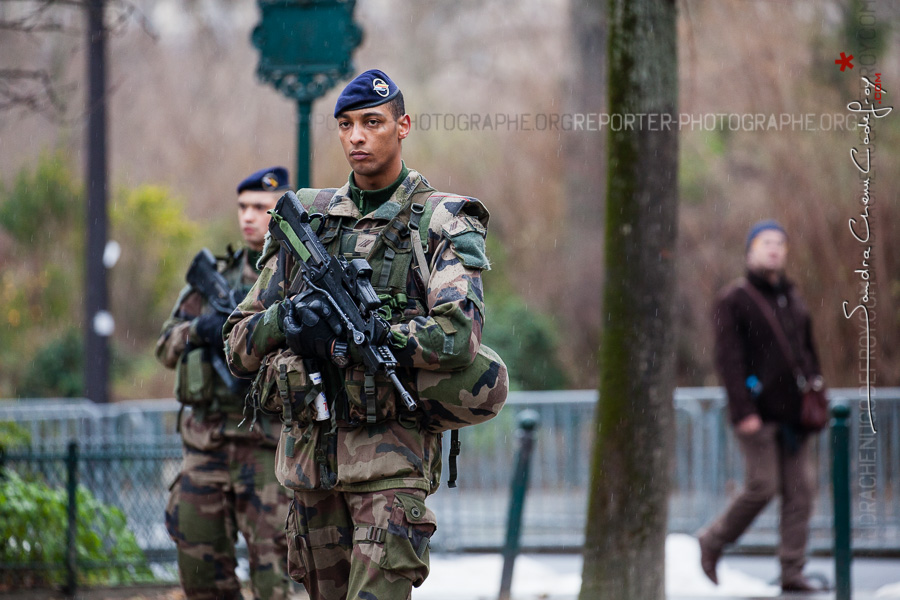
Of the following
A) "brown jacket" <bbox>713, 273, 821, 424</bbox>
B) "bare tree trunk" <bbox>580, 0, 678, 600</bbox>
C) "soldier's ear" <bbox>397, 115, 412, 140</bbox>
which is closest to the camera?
"soldier's ear" <bbox>397, 115, 412, 140</bbox>

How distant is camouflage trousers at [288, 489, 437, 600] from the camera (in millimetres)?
3445

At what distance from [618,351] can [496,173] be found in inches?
411

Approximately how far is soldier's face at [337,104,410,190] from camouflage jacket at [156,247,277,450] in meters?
1.78

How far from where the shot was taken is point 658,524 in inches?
218

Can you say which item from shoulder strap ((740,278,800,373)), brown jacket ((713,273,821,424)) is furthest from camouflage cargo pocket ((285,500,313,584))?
shoulder strap ((740,278,800,373))

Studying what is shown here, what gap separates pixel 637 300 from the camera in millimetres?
5492

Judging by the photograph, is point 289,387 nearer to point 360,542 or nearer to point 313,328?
point 313,328

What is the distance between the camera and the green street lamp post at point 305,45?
615 cm

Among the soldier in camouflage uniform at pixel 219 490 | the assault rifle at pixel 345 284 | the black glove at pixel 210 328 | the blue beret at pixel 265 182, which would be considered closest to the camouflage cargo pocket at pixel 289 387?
the assault rifle at pixel 345 284

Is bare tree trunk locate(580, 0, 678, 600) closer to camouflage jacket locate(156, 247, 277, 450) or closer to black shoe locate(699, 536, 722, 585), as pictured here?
black shoe locate(699, 536, 722, 585)

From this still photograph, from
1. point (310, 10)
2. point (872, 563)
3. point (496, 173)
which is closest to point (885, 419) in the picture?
point (872, 563)

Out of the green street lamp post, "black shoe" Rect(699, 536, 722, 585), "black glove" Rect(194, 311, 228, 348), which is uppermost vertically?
the green street lamp post

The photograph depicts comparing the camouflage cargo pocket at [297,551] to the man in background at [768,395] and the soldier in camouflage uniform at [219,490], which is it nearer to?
the soldier in camouflage uniform at [219,490]

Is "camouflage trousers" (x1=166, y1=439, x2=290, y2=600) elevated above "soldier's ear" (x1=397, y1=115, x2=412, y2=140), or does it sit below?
below
